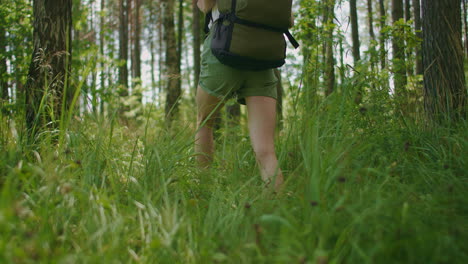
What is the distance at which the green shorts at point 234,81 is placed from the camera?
218cm

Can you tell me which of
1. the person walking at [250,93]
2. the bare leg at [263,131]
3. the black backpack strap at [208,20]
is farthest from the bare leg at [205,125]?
the black backpack strap at [208,20]

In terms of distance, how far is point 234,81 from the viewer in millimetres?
2180

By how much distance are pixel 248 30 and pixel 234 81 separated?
0.32m

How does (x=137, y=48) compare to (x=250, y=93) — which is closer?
(x=250, y=93)

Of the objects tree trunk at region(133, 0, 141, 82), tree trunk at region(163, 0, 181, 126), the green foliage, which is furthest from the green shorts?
tree trunk at region(133, 0, 141, 82)

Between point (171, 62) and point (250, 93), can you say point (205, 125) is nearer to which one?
point (250, 93)

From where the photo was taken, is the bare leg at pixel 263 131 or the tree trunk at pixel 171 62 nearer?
the bare leg at pixel 263 131

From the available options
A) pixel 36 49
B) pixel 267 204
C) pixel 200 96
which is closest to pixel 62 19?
pixel 36 49

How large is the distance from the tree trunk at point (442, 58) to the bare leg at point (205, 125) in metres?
1.84

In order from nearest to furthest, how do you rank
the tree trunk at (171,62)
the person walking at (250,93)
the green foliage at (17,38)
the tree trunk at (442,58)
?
the person walking at (250,93)
the tree trunk at (442,58)
the green foliage at (17,38)
the tree trunk at (171,62)

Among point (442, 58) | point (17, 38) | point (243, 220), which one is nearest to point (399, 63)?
point (442, 58)

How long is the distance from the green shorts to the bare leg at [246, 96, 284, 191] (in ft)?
0.17

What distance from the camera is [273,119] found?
7.10ft

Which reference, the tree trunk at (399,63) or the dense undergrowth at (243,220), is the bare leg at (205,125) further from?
the tree trunk at (399,63)
